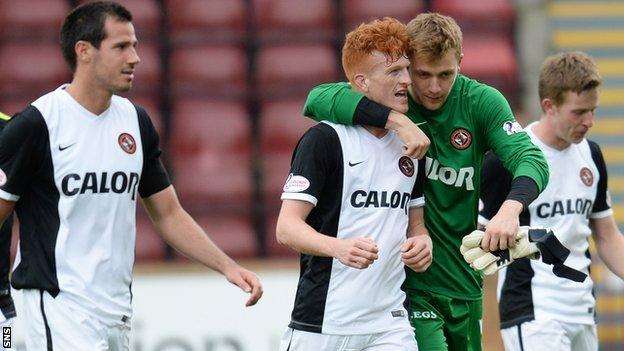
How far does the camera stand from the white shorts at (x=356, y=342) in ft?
16.8

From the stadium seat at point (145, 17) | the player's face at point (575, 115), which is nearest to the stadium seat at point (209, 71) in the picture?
the stadium seat at point (145, 17)

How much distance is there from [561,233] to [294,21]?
521 cm

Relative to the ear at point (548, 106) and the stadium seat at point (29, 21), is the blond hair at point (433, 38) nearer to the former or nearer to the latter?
the ear at point (548, 106)

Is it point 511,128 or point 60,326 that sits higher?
point 511,128

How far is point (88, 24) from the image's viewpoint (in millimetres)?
5371

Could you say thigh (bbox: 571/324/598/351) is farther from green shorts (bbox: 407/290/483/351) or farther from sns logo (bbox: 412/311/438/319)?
sns logo (bbox: 412/311/438/319)

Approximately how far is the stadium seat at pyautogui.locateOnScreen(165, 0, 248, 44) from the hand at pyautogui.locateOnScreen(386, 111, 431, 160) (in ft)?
19.5

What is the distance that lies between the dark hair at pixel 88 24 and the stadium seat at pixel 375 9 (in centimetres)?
570

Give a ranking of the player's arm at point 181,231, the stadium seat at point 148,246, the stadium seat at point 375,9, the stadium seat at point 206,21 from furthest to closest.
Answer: the stadium seat at point 375,9 < the stadium seat at point 206,21 < the stadium seat at point 148,246 < the player's arm at point 181,231

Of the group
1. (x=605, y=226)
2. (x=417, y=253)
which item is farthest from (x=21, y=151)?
(x=605, y=226)

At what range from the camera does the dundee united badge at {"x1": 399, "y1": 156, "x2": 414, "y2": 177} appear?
5.23m

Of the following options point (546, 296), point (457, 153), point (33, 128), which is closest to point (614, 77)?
point (546, 296)

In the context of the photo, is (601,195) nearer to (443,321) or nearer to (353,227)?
(443,321)

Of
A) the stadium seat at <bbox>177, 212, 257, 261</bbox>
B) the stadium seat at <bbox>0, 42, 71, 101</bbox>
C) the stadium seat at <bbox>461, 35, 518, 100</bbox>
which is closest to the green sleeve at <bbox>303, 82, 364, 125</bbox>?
the stadium seat at <bbox>177, 212, 257, 261</bbox>
